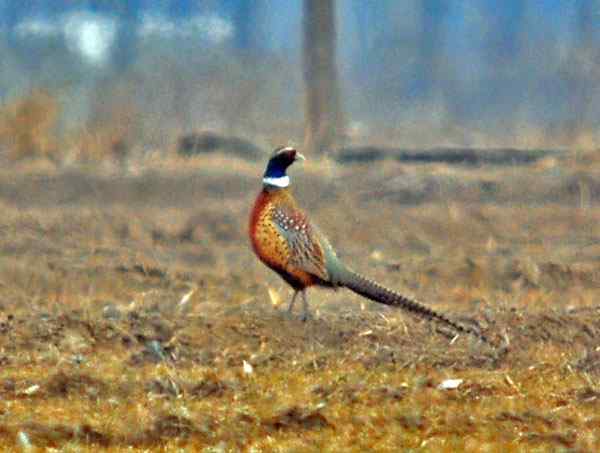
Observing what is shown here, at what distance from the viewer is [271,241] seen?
9.93 meters

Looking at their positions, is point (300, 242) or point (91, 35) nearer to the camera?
point (300, 242)

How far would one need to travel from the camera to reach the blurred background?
21.2 metres

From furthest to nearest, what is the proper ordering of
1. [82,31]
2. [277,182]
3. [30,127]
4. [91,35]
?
[91,35]
[82,31]
[30,127]
[277,182]

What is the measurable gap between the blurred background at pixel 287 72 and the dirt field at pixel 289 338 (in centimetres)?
431

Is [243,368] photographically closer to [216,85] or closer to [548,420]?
[548,420]

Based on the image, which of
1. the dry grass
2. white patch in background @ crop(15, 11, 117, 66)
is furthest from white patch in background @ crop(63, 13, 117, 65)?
the dry grass

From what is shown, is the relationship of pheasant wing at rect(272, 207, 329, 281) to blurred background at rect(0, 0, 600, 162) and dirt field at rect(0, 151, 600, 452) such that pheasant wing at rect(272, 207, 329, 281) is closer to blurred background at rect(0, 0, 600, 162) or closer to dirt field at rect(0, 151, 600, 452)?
dirt field at rect(0, 151, 600, 452)

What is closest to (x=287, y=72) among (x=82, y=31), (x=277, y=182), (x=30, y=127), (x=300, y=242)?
(x=82, y=31)

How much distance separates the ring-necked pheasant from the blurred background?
32.6 feet

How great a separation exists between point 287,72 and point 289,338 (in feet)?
70.8

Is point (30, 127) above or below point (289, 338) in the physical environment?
below

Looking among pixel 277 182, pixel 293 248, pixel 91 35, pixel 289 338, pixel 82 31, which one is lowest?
pixel 91 35

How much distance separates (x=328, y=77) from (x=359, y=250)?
621 cm

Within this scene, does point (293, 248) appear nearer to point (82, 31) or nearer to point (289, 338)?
point (289, 338)
